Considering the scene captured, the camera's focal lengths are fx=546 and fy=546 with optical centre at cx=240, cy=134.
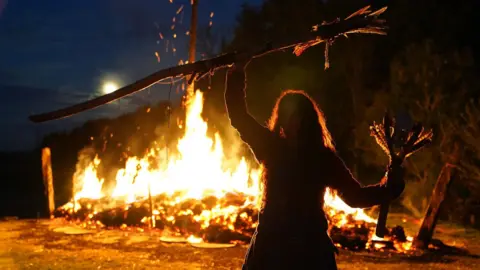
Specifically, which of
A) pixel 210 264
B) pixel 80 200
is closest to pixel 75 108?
pixel 210 264

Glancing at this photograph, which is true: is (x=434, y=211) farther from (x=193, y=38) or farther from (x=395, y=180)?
(x=193, y=38)

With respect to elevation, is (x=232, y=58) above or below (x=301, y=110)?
above

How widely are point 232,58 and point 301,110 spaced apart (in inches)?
22.0

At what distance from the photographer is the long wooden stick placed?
3.13m

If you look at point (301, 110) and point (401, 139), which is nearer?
point (301, 110)

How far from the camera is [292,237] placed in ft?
9.78

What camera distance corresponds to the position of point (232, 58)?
326cm

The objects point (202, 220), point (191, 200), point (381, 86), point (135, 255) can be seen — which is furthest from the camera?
point (381, 86)

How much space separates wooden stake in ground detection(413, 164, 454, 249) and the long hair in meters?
7.99

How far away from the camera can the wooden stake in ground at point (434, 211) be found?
10336 mm

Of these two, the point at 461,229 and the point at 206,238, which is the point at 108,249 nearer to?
the point at 206,238

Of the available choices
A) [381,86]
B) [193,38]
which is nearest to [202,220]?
[193,38]

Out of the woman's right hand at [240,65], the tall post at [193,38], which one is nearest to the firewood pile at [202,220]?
the tall post at [193,38]

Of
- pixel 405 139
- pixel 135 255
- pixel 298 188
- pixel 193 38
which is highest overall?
pixel 193 38
